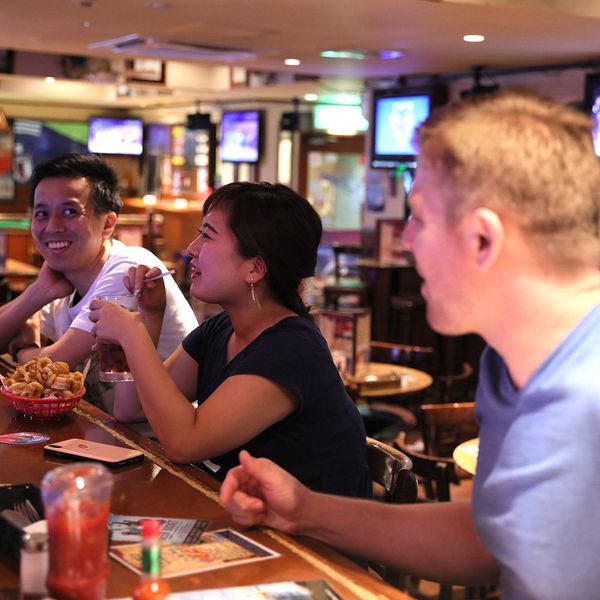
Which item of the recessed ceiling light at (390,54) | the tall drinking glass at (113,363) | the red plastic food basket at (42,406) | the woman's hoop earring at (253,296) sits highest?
the recessed ceiling light at (390,54)

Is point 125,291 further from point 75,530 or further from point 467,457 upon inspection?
point 75,530

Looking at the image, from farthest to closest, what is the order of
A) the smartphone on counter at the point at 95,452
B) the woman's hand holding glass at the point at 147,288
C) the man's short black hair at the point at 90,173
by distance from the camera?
1. the man's short black hair at the point at 90,173
2. the woman's hand holding glass at the point at 147,288
3. the smartphone on counter at the point at 95,452

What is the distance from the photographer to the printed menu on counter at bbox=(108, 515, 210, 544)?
1694mm

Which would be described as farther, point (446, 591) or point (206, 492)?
point (446, 591)

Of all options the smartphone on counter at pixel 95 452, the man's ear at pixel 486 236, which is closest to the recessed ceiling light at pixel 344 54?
the smartphone on counter at pixel 95 452

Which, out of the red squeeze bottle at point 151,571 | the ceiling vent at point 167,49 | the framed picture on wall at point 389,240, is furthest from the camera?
the framed picture on wall at point 389,240

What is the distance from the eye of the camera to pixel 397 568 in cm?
172

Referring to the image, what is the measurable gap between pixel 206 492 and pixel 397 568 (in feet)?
1.49

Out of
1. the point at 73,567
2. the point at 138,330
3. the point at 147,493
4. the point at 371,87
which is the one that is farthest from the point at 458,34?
the point at 73,567

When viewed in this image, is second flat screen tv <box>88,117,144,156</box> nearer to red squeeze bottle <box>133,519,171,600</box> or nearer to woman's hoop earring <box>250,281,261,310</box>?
woman's hoop earring <box>250,281,261,310</box>

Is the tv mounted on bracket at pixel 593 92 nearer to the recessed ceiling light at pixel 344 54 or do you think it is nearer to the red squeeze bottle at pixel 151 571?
the recessed ceiling light at pixel 344 54

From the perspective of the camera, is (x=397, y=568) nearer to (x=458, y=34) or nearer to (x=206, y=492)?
(x=206, y=492)

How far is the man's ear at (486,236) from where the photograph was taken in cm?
129

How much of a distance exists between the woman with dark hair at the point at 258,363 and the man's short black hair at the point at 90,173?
1.01 meters
